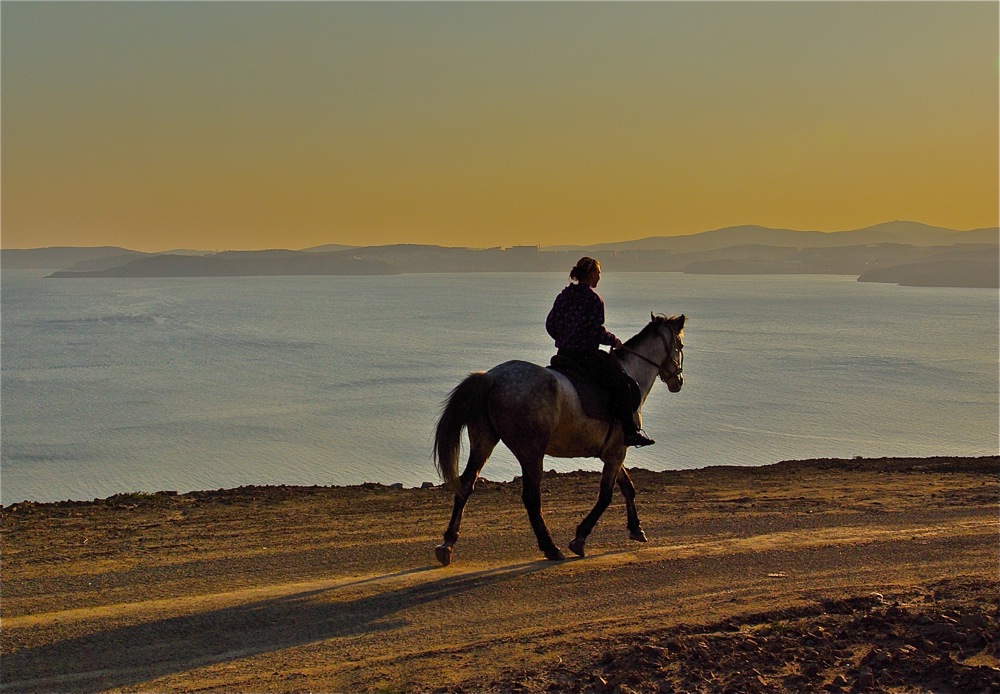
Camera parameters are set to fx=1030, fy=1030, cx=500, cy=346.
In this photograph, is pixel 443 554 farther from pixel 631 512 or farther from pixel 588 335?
pixel 588 335

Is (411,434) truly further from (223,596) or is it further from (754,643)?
(754,643)

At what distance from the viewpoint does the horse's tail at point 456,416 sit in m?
10.1

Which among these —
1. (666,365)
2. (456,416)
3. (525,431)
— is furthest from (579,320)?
(666,365)

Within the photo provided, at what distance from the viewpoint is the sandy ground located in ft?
22.9

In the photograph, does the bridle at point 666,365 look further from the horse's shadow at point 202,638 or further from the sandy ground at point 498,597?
the horse's shadow at point 202,638

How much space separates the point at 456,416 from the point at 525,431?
690 mm

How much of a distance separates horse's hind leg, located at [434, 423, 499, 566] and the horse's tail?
0.50 ft

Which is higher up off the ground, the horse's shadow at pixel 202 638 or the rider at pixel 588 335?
the rider at pixel 588 335

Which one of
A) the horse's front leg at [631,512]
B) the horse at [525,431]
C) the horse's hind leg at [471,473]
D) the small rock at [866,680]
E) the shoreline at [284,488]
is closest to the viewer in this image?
the small rock at [866,680]

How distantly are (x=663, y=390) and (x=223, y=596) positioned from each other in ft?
126

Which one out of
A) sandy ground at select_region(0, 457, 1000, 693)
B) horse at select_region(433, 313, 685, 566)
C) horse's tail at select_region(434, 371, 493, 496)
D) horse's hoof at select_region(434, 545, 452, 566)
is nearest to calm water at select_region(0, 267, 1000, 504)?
sandy ground at select_region(0, 457, 1000, 693)

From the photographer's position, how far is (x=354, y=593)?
9.09m

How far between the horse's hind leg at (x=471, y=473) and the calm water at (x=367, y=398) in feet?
39.4

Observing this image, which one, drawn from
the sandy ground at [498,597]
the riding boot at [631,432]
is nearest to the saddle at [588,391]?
the riding boot at [631,432]
